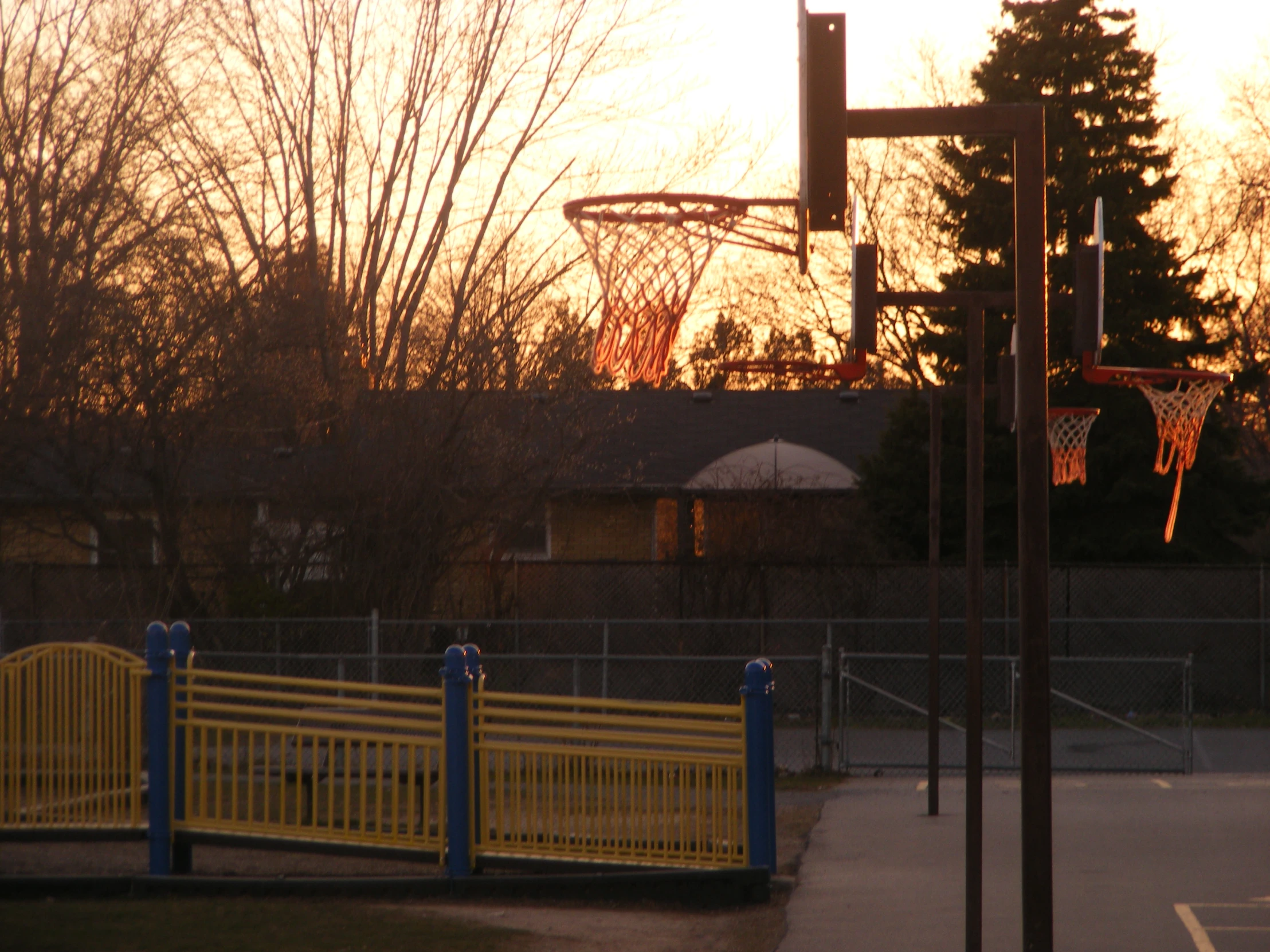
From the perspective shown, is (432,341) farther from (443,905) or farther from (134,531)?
(443,905)

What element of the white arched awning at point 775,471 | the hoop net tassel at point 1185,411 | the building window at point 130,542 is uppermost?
the hoop net tassel at point 1185,411

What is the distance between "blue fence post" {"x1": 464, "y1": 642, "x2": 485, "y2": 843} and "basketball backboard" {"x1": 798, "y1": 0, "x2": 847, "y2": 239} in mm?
4544

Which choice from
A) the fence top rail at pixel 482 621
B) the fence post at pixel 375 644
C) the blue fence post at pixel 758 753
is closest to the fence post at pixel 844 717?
the fence top rail at pixel 482 621

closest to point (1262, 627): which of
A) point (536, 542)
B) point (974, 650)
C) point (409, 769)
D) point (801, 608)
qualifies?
point (801, 608)

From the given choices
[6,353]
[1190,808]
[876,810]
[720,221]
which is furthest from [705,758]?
[6,353]

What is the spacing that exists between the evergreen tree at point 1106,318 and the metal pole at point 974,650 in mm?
15290

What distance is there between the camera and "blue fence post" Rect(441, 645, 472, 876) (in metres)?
9.10

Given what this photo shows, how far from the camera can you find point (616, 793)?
9070 millimetres

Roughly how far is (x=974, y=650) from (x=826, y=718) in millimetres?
7479

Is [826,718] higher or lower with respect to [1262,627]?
lower

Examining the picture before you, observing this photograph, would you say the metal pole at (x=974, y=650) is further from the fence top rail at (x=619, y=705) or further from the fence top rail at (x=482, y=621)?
the fence top rail at (x=482, y=621)

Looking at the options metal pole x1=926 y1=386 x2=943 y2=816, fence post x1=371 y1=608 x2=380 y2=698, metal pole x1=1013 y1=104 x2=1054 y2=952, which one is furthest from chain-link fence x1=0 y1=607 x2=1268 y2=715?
metal pole x1=1013 y1=104 x2=1054 y2=952

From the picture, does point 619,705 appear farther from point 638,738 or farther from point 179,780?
point 179,780

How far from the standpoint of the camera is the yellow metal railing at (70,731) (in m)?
9.78
